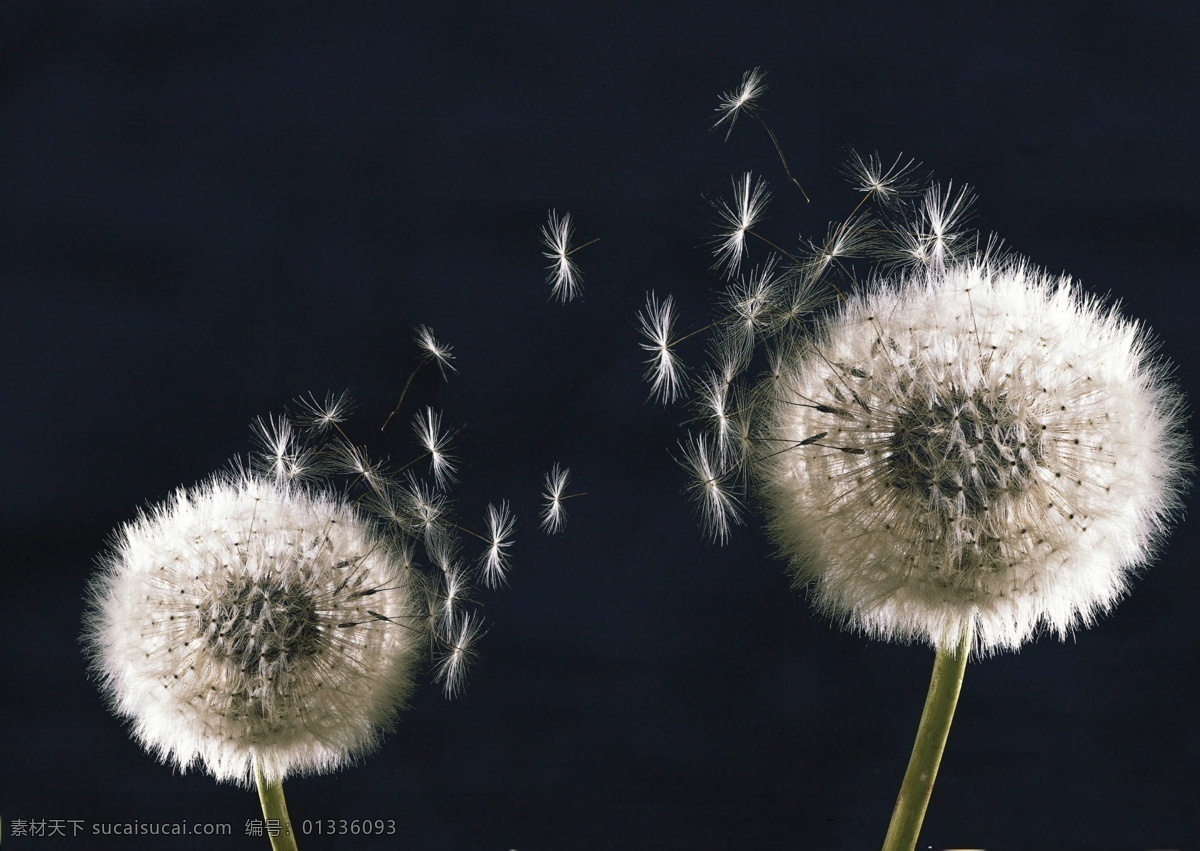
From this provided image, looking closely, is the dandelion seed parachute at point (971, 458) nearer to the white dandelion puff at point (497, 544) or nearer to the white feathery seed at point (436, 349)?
the white dandelion puff at point (497, 544)

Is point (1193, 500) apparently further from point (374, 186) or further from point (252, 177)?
point (252, 177)

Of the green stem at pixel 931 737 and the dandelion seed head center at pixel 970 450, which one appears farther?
the green stem at pixel 931 737

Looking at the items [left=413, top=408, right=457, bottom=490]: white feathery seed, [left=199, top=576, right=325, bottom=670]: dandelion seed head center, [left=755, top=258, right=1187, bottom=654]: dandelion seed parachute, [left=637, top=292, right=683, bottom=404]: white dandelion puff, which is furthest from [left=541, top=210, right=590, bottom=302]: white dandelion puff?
[left=199, top=576, right=325, bottom=670]: dandelion seed head center

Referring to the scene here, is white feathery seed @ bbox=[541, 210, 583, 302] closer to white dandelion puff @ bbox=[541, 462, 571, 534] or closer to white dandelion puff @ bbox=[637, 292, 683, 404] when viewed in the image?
white dandelion puff @ bbox=[637, 292, 683, 404]

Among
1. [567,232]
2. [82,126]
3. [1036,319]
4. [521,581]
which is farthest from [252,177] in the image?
[1036,319]

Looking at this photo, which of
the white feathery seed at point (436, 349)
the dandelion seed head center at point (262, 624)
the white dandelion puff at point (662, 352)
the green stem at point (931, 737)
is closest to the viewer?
the dandelion seed head center at point (262, 624)

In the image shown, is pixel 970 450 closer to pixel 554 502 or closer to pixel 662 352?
pixel 662 352

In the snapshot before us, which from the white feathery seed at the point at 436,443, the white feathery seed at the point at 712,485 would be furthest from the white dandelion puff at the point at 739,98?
the white feathery seed at the point at 436,443
